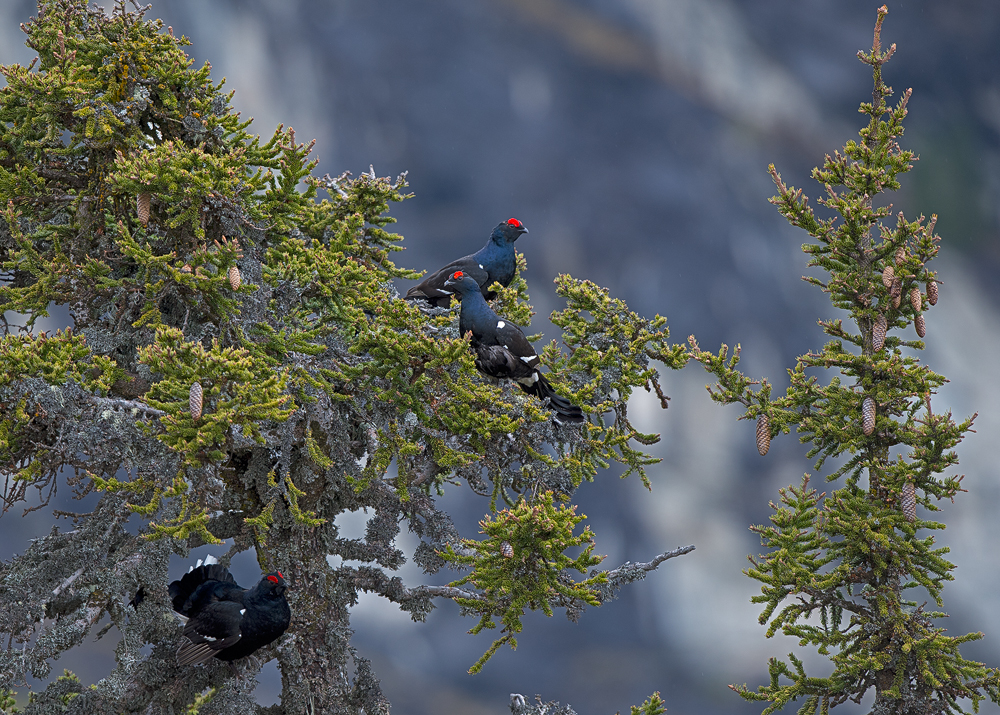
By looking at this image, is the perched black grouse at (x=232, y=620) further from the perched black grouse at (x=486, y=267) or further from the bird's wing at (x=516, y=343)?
the perched black grouse at (x=486, y=267)

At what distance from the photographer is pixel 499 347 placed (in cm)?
813

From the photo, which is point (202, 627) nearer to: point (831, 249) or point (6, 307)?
point (6, 307)

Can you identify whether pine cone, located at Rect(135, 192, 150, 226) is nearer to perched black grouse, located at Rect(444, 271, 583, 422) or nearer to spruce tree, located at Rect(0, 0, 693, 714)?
spruce tree, located at Rect(0, 0, 693, 714)

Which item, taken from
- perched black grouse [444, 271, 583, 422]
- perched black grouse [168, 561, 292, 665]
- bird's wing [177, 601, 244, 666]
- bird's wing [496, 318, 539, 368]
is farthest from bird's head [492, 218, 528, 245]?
bird's wing [177, 601, 244, 666]

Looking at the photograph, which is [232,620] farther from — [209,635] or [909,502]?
[909,502]

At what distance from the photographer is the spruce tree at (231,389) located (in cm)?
695

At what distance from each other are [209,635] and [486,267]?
481 cm

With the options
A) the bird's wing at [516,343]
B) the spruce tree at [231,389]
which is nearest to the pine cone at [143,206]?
the spruce tree at [231,389]

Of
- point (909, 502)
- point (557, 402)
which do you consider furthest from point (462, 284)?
point (909, 502)

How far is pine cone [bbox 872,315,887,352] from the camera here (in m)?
7.77

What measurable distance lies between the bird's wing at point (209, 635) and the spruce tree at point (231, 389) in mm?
415

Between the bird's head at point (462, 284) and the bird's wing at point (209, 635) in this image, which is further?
the bird's head at point (462, 284)

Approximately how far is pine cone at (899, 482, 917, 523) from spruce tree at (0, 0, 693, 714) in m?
2.27

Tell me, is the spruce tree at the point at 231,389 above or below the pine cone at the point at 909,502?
above
